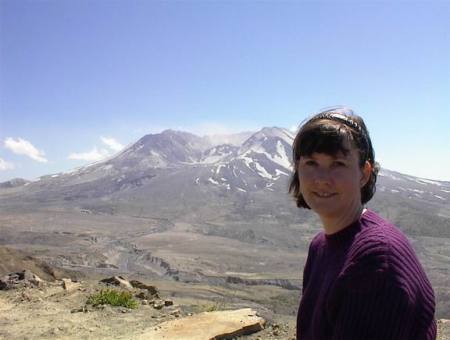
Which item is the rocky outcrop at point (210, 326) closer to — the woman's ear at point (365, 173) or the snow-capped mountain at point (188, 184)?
the woman's ear at point (365, 173)

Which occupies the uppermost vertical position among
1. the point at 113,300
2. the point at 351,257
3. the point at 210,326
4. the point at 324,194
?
the point at 324,194

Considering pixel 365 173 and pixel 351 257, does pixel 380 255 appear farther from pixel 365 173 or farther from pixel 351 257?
pixel 365 173

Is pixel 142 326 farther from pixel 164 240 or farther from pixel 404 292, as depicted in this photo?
pixel 164 240

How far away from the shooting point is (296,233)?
240 ft

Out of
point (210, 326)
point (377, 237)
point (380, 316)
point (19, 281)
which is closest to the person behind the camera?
point (380, 316)

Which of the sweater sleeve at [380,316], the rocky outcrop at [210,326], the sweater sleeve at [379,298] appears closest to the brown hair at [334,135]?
the sweater sleeve at [379,298]

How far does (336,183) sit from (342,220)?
12 cm

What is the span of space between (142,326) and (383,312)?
6.01 metres

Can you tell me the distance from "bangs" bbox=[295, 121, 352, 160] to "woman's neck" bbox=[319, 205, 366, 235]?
19 centimetres

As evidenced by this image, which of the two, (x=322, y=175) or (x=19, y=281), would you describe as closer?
(x=322, y=175)

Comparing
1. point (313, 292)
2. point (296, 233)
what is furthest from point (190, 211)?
point (313, 292)

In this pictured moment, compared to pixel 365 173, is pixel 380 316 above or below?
below

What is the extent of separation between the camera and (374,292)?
133 centimetres

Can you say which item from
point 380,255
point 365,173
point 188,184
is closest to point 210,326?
point 365,173
